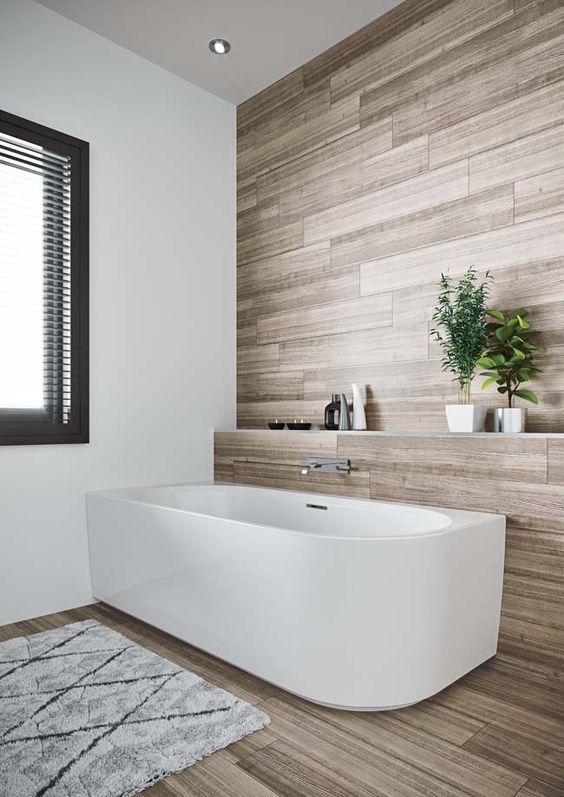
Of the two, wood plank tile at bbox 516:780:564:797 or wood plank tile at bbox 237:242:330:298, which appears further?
wood plank tile at bbox 237:242:330:298

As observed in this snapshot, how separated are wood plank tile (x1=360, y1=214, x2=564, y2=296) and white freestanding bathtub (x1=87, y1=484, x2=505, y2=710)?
112cm

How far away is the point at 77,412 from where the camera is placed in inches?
122

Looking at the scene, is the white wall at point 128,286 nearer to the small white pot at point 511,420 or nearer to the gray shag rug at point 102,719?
the gray shag rug at point 102,719

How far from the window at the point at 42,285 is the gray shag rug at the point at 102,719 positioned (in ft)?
3.52

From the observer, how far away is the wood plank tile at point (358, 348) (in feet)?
9.77

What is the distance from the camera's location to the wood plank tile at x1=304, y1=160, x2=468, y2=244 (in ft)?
9.31

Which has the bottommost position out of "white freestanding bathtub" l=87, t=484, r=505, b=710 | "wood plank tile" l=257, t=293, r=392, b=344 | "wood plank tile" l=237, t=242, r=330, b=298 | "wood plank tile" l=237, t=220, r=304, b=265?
"white freestanding bathtub" l=87, t=484, r=505, b=710

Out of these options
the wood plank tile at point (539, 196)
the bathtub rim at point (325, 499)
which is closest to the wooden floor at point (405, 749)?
the bathtub rim at point (325, 499)

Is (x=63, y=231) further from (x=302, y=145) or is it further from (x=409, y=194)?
(x=409, y=194)

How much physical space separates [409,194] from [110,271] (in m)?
1.61

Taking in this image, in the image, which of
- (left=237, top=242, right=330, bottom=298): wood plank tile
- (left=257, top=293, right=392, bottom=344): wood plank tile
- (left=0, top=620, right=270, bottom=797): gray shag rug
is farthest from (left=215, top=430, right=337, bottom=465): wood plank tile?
(left=0, top=620, right=270, bottom=797): gray shag rug

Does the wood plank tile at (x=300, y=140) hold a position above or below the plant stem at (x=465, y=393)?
Result: above

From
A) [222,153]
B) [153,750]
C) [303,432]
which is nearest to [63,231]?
[222,153]

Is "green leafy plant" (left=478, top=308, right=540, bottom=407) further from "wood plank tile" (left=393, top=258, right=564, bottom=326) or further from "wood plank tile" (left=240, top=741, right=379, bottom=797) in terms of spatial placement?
"wood plank tile" (left=240, top=741, right=379, bottom=797)
